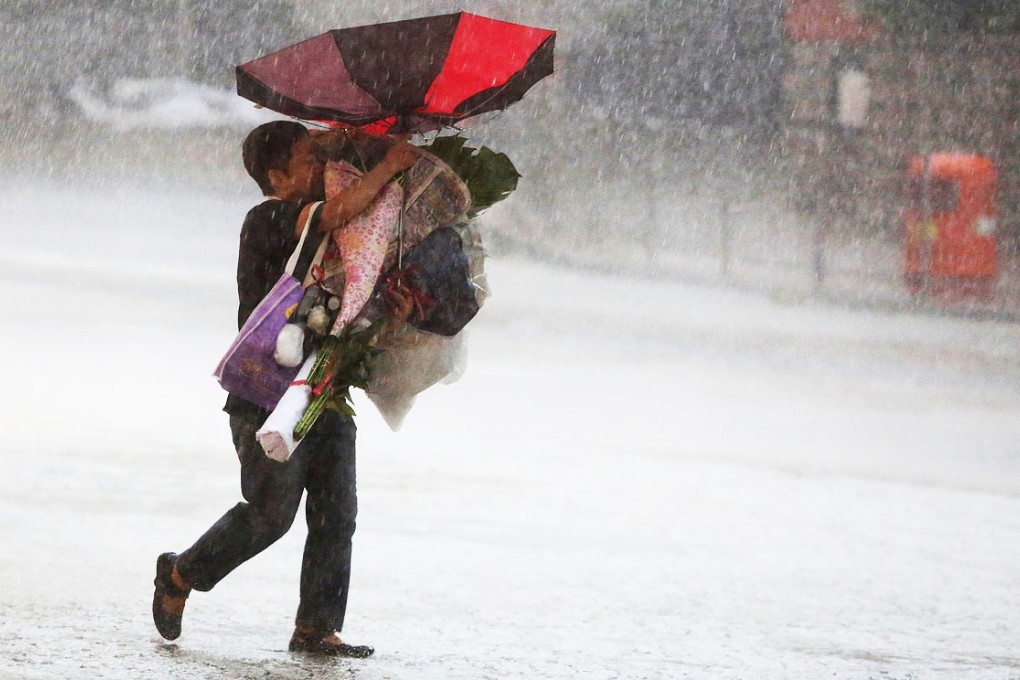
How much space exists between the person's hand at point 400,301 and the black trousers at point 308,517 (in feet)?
0.99

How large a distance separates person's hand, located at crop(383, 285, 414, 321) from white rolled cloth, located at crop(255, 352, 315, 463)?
280 millimetres

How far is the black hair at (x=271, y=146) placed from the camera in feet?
10.5

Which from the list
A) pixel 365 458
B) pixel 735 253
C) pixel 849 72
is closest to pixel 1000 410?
pixel 365 458

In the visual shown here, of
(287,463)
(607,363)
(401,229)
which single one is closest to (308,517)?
(287,463)

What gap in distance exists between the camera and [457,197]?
318cm

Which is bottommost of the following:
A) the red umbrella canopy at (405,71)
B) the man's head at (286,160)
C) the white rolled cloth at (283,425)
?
the white rolled cloth at (283,425)

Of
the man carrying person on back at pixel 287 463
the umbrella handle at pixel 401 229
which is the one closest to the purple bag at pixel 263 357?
the man carrying person on back at pixel 287 463

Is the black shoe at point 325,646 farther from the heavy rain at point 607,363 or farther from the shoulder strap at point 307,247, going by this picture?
the shoulder strap at point 307,247

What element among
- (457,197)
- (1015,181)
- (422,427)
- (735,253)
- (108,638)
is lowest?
(108,638)

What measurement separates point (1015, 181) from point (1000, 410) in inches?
276

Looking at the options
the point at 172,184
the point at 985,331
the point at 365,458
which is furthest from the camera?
the point at 172,184

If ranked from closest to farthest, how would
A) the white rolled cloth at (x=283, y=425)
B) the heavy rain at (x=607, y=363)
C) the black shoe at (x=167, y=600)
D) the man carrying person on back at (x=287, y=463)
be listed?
the white rolled cloth at (x=283, y=425), the man carrying person on back at (x=287, y=463), the black shoe at (x=167, y=600), the heavy rain at (x=607, y=363)

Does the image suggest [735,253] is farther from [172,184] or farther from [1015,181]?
[172,184]

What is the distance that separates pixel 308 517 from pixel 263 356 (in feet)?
1.53
